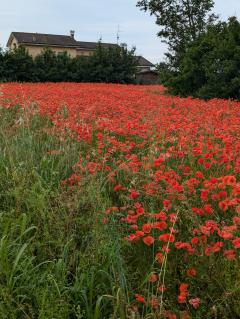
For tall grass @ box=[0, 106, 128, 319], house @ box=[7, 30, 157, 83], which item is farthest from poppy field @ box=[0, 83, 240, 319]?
house @ box=[7, 30, 157, 83]

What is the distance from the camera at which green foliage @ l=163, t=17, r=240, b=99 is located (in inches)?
592

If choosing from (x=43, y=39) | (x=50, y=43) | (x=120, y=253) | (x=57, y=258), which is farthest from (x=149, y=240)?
(x=43, y=39)

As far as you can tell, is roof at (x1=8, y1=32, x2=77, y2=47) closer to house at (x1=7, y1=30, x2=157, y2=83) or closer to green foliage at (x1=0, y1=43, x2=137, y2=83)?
house at (x1=7, y1=30, x2=157, y2=83)

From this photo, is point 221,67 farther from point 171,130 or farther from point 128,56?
point 128,56

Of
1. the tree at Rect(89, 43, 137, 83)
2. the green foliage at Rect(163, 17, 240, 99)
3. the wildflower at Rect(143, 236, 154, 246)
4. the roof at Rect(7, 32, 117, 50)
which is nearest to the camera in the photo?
the wildflower at Rect(143, 236, 154, 246)

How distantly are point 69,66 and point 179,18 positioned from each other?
10.3 metres

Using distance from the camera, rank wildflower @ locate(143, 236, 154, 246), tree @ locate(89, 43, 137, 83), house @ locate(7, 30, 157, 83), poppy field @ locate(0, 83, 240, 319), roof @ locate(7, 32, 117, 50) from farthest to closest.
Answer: roof @ locate(7, 32, 117, 50) → house @ locate(7, 30, 157, 83) → tree @ locate(89, 43, 137, 83) → wildflower @ locate(143, 236, 154, 246) → poppy field @ locate(0, 83, 240, 319)

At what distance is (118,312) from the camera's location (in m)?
2.93

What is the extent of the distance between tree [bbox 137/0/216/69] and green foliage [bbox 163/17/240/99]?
862 cm

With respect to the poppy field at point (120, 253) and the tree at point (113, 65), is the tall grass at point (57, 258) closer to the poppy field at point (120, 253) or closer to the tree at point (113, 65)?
the poppy field at point (120, 253)

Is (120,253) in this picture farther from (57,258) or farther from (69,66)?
(69,66)

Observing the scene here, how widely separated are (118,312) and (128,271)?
471mm

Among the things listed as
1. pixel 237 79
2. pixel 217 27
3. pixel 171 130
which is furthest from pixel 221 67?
pixel 171 130

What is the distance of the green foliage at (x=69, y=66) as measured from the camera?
106 feet
